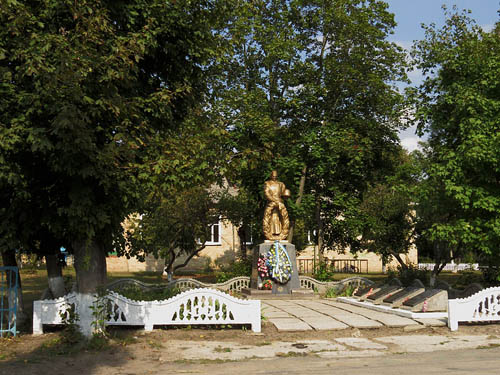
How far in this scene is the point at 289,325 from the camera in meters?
11.4

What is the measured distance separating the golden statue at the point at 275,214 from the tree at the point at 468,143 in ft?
17.4

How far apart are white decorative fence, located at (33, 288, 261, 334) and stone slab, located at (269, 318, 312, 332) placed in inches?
21.7

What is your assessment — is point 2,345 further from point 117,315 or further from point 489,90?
point 489,90

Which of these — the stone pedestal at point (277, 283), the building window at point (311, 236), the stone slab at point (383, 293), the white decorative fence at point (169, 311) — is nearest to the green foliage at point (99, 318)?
the white decorative fence at point (169, 311)

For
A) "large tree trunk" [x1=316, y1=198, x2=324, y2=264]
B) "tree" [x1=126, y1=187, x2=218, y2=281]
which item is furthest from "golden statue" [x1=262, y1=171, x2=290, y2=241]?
"tree" [x1=126, y1=187, x2=218, y2=281]

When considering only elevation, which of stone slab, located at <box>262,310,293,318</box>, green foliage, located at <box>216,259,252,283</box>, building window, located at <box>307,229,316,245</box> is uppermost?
building window, located at <box>307,229,316,245</box>

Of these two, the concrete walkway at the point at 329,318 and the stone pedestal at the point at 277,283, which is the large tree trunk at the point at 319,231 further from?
the concrete walkway at the point at 329,318

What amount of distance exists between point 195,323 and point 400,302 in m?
5.44

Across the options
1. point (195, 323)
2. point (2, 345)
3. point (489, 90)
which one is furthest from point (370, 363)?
point (489, 90)

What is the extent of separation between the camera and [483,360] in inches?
328

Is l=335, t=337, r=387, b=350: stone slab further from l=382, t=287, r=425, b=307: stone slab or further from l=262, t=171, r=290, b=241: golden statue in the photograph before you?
l=262, t=171, r=290, b=241: golden statue

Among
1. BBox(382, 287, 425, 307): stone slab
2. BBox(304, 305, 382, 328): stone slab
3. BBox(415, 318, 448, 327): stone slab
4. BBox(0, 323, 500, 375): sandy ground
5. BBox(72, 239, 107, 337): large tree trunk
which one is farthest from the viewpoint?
BBox(382, 287, 425, 307): stone slab

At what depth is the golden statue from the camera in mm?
19297

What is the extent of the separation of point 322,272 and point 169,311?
12030 mm
